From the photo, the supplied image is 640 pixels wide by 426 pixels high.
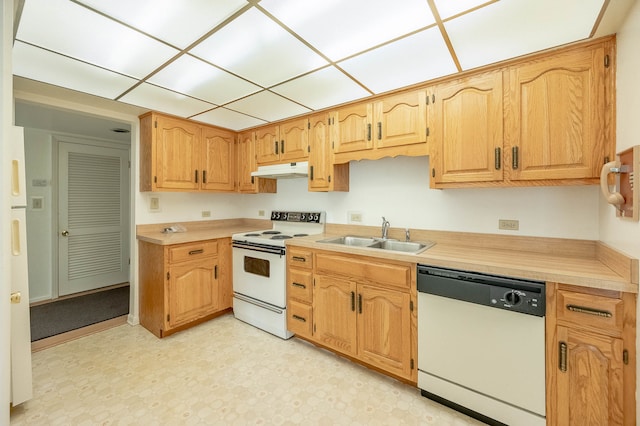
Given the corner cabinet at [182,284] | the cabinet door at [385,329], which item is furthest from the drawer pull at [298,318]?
the corner cabinet at [182,284]

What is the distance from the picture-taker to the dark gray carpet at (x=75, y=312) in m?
2.75

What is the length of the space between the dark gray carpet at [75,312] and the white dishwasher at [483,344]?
3311mm

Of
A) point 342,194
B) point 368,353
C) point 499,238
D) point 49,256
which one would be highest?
point 342,194

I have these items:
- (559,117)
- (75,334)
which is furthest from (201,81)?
(75,334)

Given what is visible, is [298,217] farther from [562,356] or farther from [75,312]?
[75,312]

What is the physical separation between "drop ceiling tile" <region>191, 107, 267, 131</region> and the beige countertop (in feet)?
4.25

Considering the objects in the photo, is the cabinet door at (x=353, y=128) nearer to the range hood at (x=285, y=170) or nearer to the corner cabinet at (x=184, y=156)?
the range hood at (x=285, y=170)

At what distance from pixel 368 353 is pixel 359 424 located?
49cm

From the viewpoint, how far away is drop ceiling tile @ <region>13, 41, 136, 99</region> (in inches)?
66.8

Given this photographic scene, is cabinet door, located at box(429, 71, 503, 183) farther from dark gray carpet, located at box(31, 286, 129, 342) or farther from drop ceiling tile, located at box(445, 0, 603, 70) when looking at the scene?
dark gray carpet, located at box(31, 286, 129, 342)

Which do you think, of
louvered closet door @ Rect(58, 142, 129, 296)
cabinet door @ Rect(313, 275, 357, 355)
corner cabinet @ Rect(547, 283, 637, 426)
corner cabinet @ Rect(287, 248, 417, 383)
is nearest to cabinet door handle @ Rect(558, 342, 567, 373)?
corner cabinet @ Rect(547, 283, 637, 426)

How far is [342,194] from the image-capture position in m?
2.88

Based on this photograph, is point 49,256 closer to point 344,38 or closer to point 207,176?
point 207,176

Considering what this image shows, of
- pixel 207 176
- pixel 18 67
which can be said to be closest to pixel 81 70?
pixel 18 67
